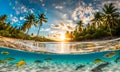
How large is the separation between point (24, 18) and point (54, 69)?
10.4 feet

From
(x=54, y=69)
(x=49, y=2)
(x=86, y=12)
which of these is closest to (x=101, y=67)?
(x=54, y=69)

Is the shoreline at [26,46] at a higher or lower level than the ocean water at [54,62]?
higher

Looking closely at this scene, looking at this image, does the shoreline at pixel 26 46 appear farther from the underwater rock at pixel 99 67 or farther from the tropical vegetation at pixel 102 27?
the underwater rock at pixel 99 67

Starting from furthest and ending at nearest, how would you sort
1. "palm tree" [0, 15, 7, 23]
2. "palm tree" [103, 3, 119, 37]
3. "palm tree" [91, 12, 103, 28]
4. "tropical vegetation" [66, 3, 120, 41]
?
"palm tree" [103, 3, 119, 37]
"tropical vegetation" [66, 3, 120, 41]
"palm tree" [91, 12, 103, 28]
"palm tree" [0, 15, 7, 23]

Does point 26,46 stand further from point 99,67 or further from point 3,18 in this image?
point 99,67

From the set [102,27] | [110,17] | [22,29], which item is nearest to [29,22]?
[22,29]

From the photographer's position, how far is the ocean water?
27.3 feet

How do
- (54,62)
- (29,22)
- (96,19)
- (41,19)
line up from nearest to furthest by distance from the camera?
(54,62) → (41,19) → (29,22) → (96,19)

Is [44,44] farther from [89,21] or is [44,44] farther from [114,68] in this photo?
[114,68]

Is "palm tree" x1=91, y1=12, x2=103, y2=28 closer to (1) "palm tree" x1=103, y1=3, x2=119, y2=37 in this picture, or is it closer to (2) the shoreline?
(1) "palm tree" x1=103, y1=3, x2=119, y2=37

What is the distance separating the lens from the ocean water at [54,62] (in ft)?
27.3

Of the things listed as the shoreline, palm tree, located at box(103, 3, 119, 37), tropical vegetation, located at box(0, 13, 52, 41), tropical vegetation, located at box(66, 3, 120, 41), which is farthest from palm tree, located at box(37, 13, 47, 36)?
palm tree, located at box(103, 3, 119, 37)

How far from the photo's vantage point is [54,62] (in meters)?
9.52

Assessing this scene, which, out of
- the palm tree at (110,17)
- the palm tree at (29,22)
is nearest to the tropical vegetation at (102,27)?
the palm tree at (110,17)
